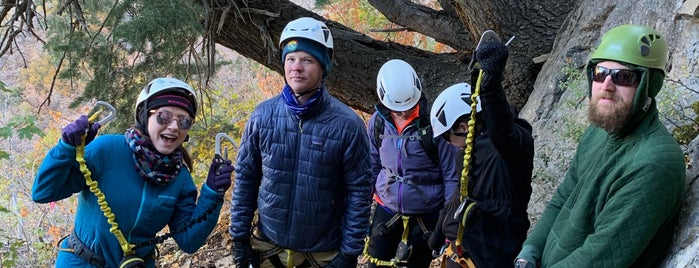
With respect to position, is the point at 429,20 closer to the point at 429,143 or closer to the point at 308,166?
the point at 429,143

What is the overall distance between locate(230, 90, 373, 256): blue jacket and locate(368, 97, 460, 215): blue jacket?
0.88m

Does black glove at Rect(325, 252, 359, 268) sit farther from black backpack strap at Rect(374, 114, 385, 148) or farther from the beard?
the beard

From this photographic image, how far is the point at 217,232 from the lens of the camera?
24.0ft

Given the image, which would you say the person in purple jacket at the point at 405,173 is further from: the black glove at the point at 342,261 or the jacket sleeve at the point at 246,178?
the jacket sleeve at the point at 246,178

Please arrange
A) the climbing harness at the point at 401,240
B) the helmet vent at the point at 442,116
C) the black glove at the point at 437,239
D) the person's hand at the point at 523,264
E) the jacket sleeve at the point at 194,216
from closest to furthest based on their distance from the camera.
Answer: the person's hand at the point at 523,264
the jacket sleeve at the point at 194,216
the helmet vent at the point at 442,116
the black glove at the point at 437,239
the climbing harness at the point at 401,240

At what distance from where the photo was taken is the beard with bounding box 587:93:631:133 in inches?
94.7

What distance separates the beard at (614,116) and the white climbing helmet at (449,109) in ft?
4.01

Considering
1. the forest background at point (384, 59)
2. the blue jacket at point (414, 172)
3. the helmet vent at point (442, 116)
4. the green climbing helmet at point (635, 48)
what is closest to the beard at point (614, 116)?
the green climbing helmet at point (635, 48)

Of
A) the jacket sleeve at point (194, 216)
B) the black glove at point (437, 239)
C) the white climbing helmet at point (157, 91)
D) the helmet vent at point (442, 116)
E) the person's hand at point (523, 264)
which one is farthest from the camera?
the black glove at point (437, 239)

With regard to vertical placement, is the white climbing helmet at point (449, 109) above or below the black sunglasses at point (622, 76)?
below

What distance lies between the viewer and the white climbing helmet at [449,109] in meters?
3.69

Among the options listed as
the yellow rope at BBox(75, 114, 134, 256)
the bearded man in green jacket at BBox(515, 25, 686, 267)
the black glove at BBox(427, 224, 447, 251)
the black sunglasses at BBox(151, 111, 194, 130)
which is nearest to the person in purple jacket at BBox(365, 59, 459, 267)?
the black glove at BBox(427, 224, 447, 251)

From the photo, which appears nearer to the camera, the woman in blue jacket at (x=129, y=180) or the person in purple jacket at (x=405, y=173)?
the woman in blue jacket at (x=129, y=180)

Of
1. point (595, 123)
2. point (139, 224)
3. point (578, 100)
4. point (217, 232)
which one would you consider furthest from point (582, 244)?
point (217, 232)
